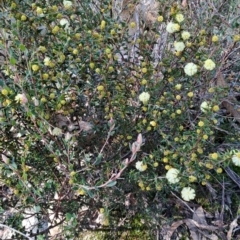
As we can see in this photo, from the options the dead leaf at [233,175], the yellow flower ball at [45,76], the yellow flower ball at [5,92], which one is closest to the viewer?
the yellow flower ball at [5,92]

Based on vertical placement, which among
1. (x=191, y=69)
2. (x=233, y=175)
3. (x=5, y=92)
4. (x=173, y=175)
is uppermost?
(x=5, y=92)

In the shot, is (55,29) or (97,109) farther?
(97,109)

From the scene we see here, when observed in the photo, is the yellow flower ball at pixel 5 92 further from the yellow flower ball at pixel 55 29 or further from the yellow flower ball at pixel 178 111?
the yellow flower ball at pixel 178 111

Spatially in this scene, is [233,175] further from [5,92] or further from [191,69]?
[5,92]

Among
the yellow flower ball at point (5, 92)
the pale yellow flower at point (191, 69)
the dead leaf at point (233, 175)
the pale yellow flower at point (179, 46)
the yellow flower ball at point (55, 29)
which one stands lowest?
the dead leaf at point (233, 175)

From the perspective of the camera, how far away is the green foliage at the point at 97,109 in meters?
1.00

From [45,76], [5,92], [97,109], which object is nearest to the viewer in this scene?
[5,92]

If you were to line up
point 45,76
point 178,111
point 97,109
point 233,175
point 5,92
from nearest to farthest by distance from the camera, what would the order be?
point 5,92
point 45,76
point 178,111
point 97,109
point 233,175

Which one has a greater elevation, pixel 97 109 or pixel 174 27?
pixel 174 27

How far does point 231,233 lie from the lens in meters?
1.33

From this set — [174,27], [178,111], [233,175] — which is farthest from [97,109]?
[233,175]

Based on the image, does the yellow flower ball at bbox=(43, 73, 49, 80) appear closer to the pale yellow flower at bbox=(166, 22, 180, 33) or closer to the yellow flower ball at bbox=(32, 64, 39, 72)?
→ the yellow flower ball at bbox=(32, 64, 39, 72)

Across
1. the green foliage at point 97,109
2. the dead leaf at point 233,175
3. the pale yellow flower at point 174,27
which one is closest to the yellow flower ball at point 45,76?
the green foliage at point 97,109

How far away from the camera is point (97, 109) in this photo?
128 centimetres
